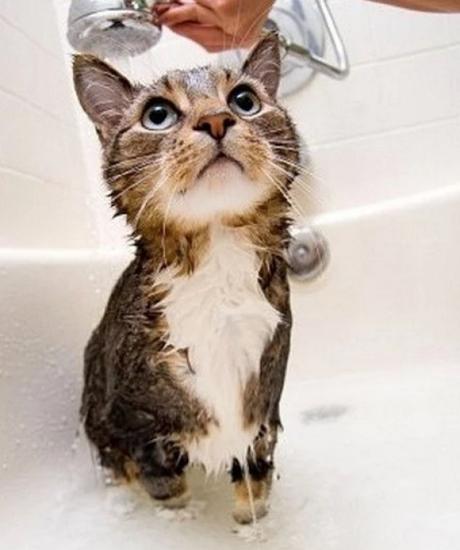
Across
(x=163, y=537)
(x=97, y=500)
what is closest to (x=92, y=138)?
(x=97, y=500)

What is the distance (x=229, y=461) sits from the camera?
2.47ft

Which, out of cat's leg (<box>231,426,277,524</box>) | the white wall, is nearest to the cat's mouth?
cat's leg (<box>231,426,277,524</box>)

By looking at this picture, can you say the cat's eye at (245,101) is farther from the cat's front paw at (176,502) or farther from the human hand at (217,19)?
the cat's front paw at (176,502)

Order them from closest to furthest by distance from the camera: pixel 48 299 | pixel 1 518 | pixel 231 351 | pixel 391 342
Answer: pixel 231 351 < pixel 1 518 < pixel 48 299 < pixel 391 342

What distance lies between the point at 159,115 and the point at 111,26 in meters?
0.30

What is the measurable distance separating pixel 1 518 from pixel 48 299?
309 mm

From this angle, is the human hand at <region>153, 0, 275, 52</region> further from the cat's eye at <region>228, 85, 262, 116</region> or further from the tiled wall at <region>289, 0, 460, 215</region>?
the tiled wall at <region>289, 0, 460, 215</region>

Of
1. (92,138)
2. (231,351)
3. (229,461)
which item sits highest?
(92,138)

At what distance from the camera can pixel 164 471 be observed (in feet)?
2.51

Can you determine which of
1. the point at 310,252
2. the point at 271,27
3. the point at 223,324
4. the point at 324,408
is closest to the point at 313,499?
the point at 223,324

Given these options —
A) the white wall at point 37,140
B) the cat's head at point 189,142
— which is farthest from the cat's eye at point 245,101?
the white wall at point 37,140

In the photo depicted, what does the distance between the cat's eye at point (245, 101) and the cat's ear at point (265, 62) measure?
0.06m

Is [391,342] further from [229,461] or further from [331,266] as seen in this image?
[229,461]

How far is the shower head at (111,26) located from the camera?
902 mm
